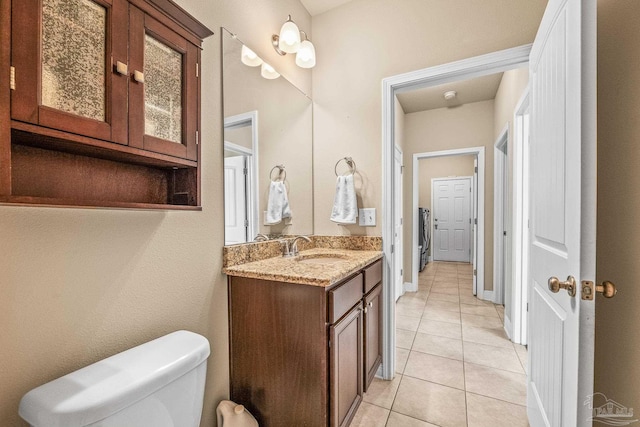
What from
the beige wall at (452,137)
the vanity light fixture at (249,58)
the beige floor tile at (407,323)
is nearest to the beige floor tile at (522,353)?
the beige floor tile at (407,323)

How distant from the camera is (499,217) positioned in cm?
320

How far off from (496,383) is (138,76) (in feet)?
8.24

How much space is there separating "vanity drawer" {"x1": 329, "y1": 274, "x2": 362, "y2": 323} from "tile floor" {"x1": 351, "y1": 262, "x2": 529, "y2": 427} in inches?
27.9

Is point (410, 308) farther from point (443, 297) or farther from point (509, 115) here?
point (509, 115)

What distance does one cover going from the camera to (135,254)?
1.02 meters

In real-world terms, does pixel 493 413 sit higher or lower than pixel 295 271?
lower

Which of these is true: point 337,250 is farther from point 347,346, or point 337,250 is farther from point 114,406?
point 114,406

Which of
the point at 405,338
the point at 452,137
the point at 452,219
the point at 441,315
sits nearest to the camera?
the point at 405,338

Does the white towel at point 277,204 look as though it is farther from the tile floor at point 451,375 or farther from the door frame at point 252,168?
the tile floor at point 451,375

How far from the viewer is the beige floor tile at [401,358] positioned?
6.65 ft

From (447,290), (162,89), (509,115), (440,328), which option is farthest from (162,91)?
(447,290)

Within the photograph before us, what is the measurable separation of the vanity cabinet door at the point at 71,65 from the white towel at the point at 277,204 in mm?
1051

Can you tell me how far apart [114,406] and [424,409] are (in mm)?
1577

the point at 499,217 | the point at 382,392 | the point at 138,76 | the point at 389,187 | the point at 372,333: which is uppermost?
the point at 138,76
